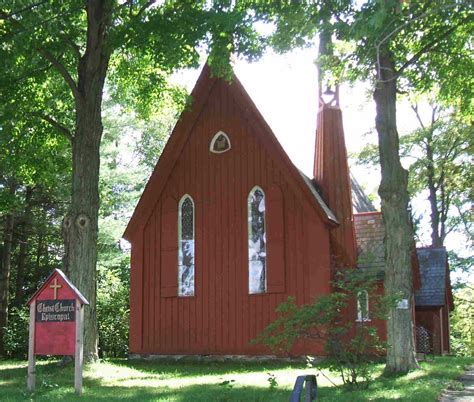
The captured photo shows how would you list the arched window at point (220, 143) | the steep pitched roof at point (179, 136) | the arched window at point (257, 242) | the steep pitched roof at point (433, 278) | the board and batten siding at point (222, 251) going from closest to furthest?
the board and batten siding at point (222, 251) → the arched window at point (257, 242) → the steep pitched roof at point (179, 136) → the arched window at point (220, 143) → the steep pitched roof at point (433, 278)

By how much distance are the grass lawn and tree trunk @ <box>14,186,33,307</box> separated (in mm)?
11893

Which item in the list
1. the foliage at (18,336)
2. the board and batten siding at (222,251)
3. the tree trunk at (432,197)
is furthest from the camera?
the tree trunk at (432,197)

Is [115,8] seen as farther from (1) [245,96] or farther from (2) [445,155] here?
(2) [445,155]

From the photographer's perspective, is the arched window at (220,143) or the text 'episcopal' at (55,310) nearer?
the text 'episcopal' at (55,310)

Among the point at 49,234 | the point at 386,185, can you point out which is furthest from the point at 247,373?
the point at 49,234

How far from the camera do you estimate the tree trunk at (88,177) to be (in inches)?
539

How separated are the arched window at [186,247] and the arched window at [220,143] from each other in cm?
176

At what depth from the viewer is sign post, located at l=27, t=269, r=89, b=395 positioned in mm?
10086

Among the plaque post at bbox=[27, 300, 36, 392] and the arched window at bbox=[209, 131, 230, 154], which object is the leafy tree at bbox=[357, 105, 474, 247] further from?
the plaque post at bbox=[27, 300, 36, 392]

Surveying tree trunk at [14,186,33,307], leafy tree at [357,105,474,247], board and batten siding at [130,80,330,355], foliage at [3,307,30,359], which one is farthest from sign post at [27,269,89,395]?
leafy tree at [357,105,474,247]

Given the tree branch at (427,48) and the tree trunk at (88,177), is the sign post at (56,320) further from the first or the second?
the tree branch at (427,48)

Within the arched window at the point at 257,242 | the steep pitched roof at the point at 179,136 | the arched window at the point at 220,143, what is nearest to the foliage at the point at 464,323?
the arched window at the point at 257,242

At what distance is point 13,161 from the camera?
61.3 feet

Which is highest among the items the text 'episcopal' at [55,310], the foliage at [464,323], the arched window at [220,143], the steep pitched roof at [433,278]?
the arched window at [220,143]
